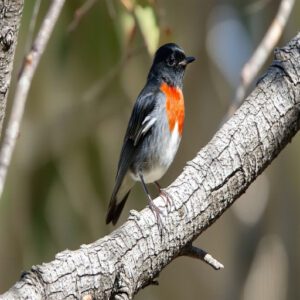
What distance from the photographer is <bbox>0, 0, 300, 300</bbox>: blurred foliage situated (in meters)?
5.04

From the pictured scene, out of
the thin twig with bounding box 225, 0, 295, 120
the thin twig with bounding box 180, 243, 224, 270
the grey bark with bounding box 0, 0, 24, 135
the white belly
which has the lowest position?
the thin twig with bounding box 180, 243, 224, 270

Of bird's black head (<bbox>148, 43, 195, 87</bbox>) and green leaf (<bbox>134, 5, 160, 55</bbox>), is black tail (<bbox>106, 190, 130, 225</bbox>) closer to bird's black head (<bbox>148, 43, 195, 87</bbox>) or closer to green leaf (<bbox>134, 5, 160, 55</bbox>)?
bird's black head (<bbox>148, 43, 195, 87</bbox>)

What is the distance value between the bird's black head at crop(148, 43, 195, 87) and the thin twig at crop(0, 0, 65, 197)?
176 cm

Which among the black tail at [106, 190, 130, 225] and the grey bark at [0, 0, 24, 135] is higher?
the grey bark at [0, 0, 24, 135]

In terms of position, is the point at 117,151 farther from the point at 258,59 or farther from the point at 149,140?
the point at 258,59

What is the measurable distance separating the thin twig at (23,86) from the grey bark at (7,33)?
0.96 ft

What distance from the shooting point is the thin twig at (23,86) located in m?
2.61

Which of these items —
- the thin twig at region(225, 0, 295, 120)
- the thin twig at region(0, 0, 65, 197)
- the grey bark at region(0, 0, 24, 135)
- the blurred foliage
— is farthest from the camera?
the blurred foliage

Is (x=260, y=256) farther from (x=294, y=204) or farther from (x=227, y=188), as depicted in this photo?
(x=227, y=188)

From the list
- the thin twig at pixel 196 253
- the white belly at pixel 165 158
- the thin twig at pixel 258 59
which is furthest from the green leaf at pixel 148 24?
the thin twig at pixel 196 253

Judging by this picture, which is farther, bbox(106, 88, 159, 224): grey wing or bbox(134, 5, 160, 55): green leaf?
bbox(106, 88, 159, 224): grey wing

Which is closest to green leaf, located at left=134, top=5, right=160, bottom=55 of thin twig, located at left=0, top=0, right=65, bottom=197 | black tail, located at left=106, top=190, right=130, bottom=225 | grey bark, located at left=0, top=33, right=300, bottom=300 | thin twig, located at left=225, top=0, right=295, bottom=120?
thin twig, located at left=225, top=0, right=295, bottom=120

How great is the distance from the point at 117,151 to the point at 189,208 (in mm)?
3109

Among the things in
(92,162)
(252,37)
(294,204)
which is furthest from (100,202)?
(252,37)
